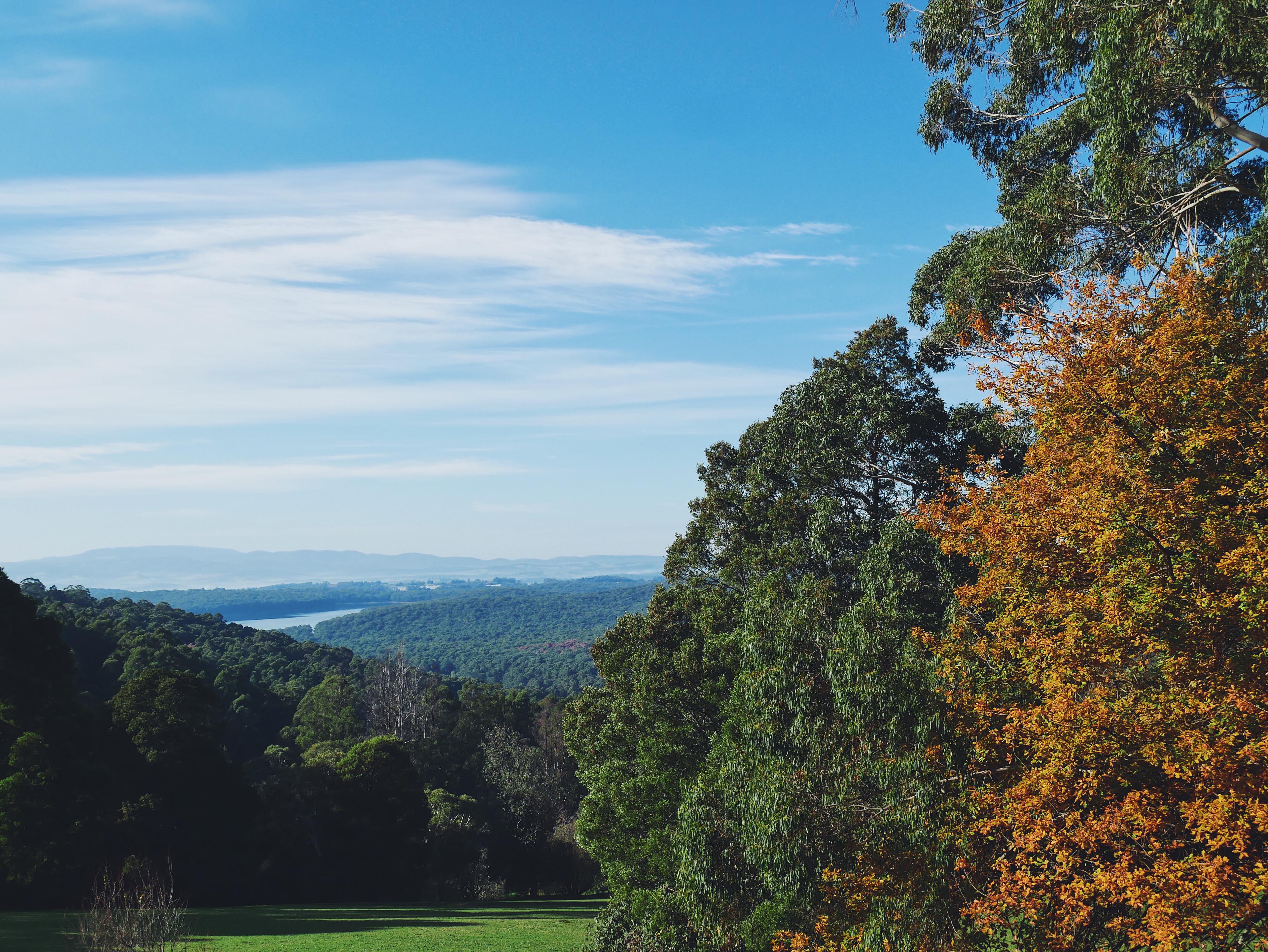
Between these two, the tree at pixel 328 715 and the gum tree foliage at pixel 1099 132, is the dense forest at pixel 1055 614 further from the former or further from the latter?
the tree at pixel 328 715

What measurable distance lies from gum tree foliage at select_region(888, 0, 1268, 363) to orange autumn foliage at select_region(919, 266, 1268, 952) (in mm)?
2050

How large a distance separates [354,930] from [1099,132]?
27058mm

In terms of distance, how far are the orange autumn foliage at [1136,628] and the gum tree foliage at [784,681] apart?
1.60m

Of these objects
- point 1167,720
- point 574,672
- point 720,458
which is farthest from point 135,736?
point 574,672

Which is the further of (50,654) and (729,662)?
(50,654)

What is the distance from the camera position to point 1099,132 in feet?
41.0

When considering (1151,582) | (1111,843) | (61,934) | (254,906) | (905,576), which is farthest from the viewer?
(254,906)

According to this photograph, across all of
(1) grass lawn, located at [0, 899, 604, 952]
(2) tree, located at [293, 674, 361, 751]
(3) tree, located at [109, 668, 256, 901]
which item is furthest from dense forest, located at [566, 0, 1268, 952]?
(2) tree, located at [293, 674, 361, 751]

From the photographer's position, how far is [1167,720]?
8.62 m

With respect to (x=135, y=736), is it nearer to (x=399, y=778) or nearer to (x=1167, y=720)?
(x=399, y=778)

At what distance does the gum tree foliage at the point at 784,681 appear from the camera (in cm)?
1225

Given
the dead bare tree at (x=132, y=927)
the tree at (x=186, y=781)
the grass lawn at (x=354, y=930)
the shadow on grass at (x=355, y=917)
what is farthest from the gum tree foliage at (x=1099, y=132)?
the tree at (x=186, y=781)

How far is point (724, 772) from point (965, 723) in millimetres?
4213

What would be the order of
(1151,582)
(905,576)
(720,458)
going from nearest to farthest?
1. (1151,582)
2. (905,576)
3. (720,458)
